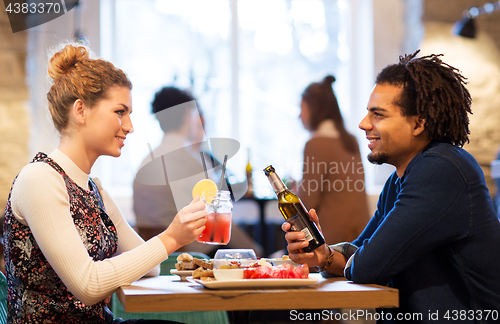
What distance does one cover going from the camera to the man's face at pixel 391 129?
1359mm

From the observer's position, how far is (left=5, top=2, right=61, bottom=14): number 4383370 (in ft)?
11.7

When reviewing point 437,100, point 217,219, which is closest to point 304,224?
point 217,219

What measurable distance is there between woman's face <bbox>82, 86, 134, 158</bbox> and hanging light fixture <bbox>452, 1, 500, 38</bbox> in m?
3.33

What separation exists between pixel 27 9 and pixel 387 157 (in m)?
3.25

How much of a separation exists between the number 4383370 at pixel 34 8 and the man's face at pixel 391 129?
10.3ft

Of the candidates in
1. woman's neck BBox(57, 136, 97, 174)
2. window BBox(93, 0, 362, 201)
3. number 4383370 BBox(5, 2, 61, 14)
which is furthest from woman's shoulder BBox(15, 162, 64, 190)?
number 4383370 BBox(5, 2, 61, 14)

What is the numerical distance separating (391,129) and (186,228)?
0.65m

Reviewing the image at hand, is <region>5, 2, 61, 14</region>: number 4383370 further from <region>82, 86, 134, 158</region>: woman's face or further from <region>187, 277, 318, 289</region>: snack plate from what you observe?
<region>187, 277, 318, 289</region>: snack plate

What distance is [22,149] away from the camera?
3.50 m

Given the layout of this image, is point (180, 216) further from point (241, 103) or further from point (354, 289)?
point (241, 103)

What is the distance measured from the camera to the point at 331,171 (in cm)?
301

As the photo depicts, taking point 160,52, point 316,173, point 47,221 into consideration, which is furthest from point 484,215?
A: point 160,52

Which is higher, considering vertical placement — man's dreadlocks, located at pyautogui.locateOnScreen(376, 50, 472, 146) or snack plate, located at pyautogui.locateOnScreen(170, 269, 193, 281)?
man's dreadlocks, located at pyautogui.locateOnScreen(376, 50, 472, 146)

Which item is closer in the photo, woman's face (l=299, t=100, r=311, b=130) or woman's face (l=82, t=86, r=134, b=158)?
woman's face (l=82, t=86, r=134, b=158)
